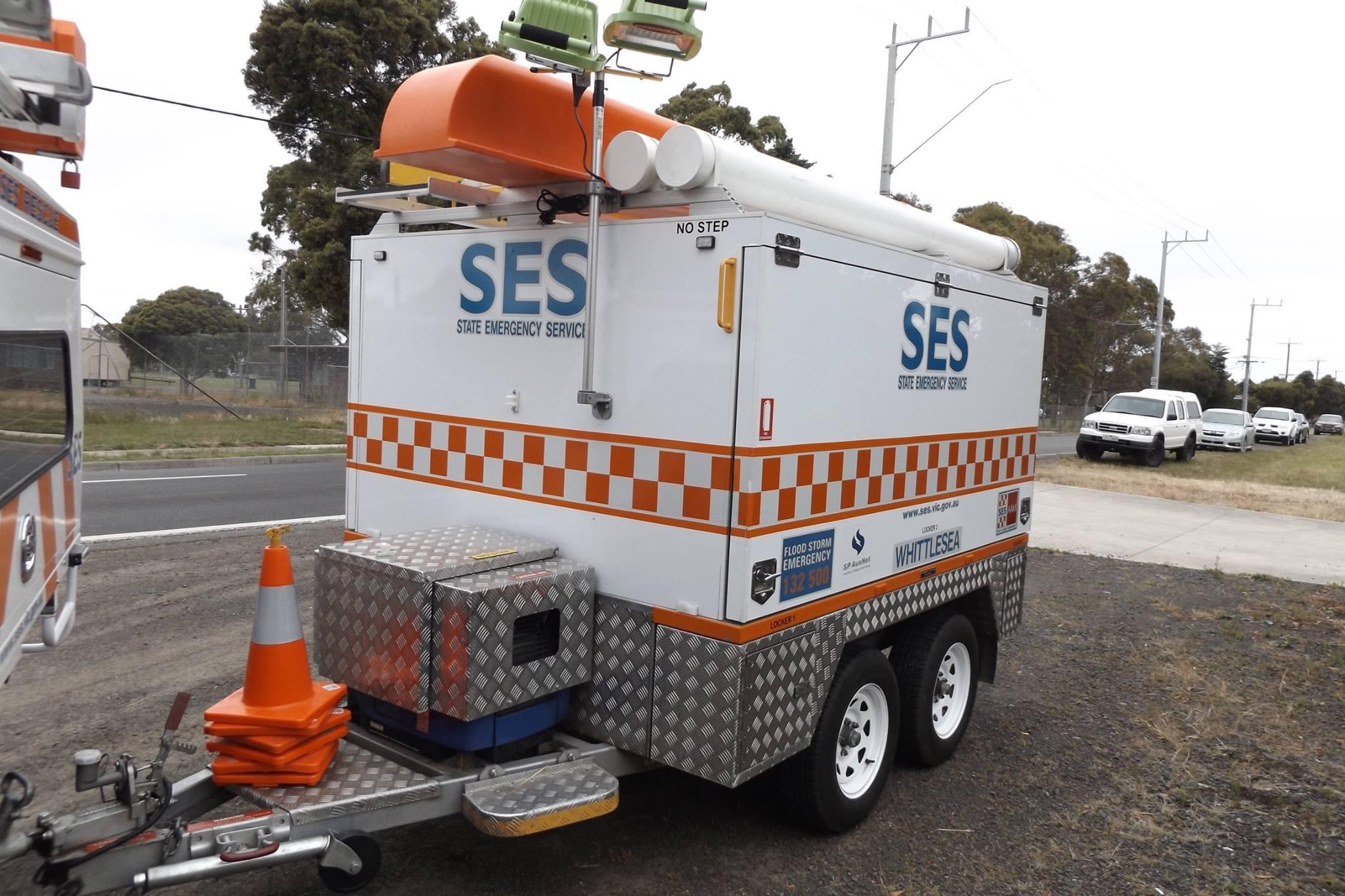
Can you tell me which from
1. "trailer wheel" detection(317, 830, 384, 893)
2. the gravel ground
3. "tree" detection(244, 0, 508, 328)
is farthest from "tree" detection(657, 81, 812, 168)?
"trailer wheel" detection(317, 830, 384, 893)

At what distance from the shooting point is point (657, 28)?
354cm

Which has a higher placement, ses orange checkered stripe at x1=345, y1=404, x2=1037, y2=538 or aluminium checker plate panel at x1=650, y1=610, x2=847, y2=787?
ses orange checkered stripe at x1=345, y1=404, x2=1037, y2=538

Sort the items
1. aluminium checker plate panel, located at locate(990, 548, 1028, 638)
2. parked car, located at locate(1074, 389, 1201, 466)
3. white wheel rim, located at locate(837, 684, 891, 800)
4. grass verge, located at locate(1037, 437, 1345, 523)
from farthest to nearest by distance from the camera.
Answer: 1. parked car, located at locate(1074, 389, 1201, 466)
2. grass verge, located at locate(1037, 437, 1345, 523)
3. aluminium checker plate panel, located at locate(990, 548, 1028, 638)
4. white wheel rim, located at locate(837, 684, 891, 800)

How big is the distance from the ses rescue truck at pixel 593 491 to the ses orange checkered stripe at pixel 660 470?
0.01 m

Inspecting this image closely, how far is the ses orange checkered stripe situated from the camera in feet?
10.9

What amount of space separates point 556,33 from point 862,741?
3068mm

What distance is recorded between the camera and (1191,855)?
4.09m

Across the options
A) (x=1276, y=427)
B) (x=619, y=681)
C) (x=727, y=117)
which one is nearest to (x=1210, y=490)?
(x=727, y=117)

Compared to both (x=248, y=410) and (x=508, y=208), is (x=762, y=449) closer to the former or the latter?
(x=508, y=208)

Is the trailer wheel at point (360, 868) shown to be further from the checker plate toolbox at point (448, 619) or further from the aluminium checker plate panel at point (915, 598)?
the aluminium checker plate panel at point (915, 598)

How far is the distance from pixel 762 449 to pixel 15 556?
2326mm

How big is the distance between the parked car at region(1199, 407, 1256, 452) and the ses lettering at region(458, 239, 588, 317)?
110 ft

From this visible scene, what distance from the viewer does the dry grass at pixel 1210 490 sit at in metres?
16.3

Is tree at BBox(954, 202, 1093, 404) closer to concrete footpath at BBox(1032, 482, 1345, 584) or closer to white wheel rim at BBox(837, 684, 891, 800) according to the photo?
concrete footpath at BBox(1032, 482, 1345, 584)
